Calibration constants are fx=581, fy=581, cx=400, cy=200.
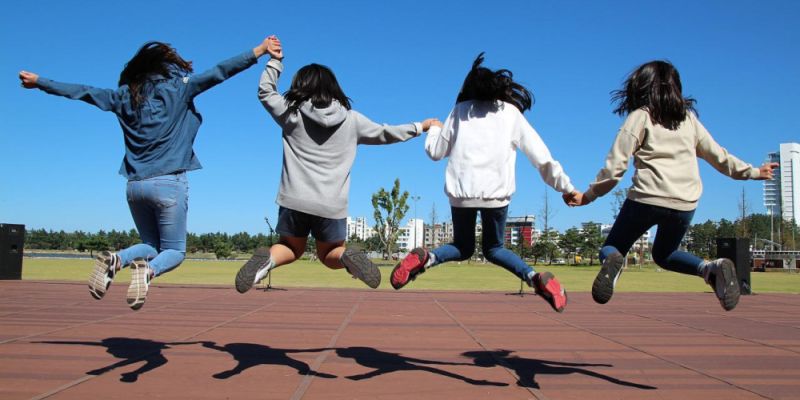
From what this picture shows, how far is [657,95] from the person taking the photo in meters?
4.24

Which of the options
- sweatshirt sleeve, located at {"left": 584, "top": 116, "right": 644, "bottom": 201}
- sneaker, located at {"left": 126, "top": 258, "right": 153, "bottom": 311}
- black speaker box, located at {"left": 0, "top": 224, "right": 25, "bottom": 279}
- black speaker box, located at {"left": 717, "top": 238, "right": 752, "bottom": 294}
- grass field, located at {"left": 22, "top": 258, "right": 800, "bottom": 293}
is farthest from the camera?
grass field, located at {"left": 22, "top": 258, "right": 800, "bottom": 293}

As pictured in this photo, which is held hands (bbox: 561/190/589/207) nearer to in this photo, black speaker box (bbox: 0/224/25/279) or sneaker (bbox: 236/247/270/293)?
sneaker (bbox: 236/247/270/293)

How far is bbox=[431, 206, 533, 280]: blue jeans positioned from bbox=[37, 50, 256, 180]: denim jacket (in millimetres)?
1995

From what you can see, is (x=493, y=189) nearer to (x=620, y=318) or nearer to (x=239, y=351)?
(x=239, y=351)

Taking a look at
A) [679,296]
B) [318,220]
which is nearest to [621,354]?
[318,220]

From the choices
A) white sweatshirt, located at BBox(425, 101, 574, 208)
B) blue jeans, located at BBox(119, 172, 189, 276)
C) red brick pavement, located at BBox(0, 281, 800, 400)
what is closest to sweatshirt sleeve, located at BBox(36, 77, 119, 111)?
blue jeans, located at BBox(119, 172, 189, 276)

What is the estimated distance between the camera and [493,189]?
4238 mm

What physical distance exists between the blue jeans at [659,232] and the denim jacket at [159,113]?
302cm

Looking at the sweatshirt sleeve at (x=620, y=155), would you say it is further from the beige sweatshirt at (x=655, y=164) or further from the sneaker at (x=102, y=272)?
the sneaker at (x=102, y=272)

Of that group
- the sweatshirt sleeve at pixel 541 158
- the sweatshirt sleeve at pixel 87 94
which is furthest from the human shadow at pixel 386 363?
the sweatshirt sleeve at pixel 87 94

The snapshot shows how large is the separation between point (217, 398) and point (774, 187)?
772 ft

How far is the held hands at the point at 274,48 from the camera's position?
173 inches

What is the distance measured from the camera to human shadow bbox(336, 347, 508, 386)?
4.63 m

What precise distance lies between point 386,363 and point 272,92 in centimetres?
258
